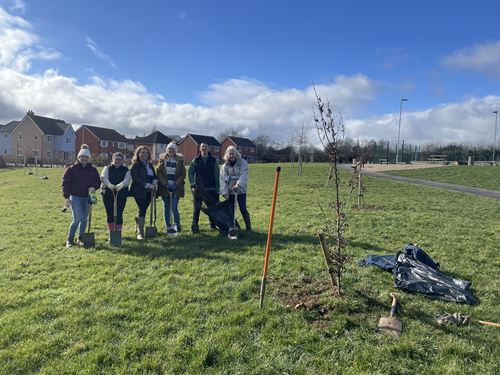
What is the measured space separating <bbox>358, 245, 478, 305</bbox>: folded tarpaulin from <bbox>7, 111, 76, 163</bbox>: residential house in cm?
6859

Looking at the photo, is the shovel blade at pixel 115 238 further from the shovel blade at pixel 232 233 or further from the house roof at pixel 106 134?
the house roof at pixel 106 134

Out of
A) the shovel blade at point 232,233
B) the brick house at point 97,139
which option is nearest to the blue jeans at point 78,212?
the shovel blade at point 232,233

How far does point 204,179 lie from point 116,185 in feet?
5.85

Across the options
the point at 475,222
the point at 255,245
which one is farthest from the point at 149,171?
the point at 475,222

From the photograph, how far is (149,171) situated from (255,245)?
2.75 metres

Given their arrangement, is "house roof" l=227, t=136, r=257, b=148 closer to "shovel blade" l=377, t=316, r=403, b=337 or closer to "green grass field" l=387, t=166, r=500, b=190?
"green grass field" l=387, t=166, r=500, b=190

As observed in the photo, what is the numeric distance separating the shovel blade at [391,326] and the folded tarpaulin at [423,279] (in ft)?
3.37

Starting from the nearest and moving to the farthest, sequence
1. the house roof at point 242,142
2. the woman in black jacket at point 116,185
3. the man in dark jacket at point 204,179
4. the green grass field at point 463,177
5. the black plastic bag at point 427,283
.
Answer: the black plastic bag at point 427,283
the woman in black jacket at point 116,185
the man in dark jacket at point 204,179
the green grass field at point 463,177
the house roof at point 242,142

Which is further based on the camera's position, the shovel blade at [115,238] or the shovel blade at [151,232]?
the shovel blade at [151,232]

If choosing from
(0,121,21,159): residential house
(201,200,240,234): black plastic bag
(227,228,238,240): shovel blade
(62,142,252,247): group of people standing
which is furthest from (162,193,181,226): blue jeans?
(0,121,21,159): residential house

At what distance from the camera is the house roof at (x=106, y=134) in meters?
71.2

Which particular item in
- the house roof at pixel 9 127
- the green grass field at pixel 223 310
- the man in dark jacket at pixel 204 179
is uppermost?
the house roof at pixel 9 127

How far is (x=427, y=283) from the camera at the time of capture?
4703 millimetres

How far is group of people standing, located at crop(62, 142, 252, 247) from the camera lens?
280 inches
